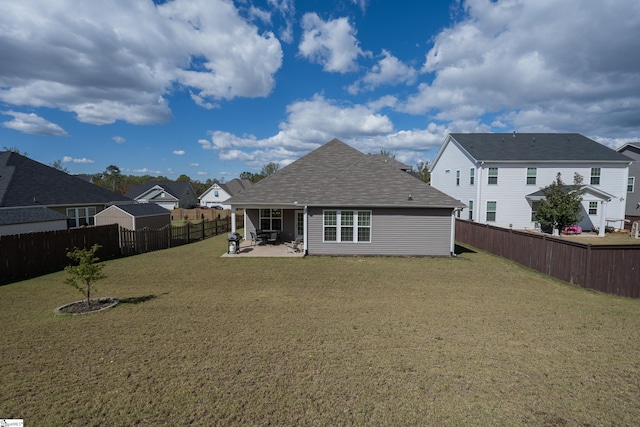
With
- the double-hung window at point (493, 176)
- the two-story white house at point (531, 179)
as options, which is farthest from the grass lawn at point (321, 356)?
the double-hung window at point (493, 176)

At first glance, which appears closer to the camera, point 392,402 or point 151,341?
point 392,402

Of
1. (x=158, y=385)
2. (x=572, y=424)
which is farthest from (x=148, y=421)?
(x=572, y=424)

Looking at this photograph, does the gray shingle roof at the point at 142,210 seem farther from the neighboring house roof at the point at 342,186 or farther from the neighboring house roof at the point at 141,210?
the neighboring house roof at the point at 342,186

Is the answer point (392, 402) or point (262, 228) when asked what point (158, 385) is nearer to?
point (392, 402)

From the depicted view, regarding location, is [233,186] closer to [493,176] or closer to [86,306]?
[493,176]

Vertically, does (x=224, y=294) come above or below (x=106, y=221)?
below
